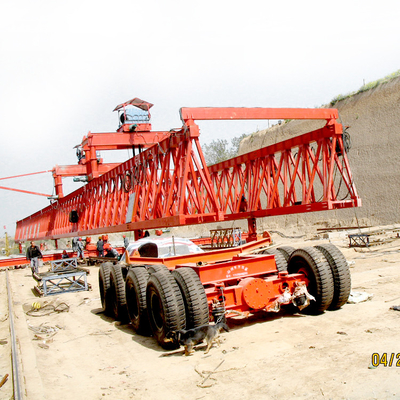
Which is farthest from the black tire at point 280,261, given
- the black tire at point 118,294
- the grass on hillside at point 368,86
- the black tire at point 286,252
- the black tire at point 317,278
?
the grass on hillside at point 368,86

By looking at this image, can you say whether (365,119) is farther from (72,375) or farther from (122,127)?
(72,375)

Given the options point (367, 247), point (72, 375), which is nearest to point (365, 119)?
point (367, 247)

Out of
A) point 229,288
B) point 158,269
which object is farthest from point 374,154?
point 158,269

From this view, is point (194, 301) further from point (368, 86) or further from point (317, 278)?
point (368, 86)

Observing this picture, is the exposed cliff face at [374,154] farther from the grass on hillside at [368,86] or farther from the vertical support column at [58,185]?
the vertical support column at [58,185]

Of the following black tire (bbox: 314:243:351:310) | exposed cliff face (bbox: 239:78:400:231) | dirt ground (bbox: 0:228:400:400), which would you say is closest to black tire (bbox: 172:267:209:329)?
dirt ground (bbox: 0:228:400:400)

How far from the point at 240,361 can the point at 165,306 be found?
52.4 inches

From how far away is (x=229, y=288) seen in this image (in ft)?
20.8

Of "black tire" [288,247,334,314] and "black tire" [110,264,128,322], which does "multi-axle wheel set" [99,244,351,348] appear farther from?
Result: "black tire" [110,264,128,322]

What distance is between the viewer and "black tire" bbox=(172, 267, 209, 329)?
19.5 ft

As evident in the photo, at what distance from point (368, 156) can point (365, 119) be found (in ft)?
8.57

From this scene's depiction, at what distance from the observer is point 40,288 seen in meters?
13.6

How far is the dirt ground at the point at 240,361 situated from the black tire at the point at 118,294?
0.37m

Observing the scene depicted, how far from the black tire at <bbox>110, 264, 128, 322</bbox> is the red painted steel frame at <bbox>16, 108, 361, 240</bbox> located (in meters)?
2.50
